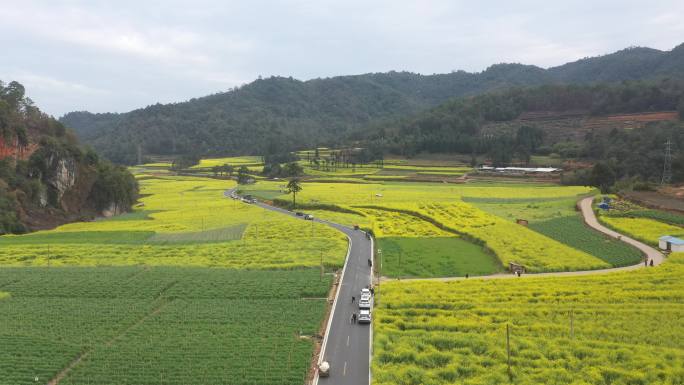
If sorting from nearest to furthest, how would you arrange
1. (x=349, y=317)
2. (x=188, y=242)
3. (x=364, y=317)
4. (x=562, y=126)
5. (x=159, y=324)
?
1. (x=364, y=317)
2. (x=159, y=324)
3. (x=349, y=317)
4. (x=188, y=242)
5. (x=562, y=126)

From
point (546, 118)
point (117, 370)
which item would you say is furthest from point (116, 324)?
point (546, 118)

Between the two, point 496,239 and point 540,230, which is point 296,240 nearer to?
point 496,239

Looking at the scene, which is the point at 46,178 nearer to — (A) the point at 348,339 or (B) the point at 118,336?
(B) the point at 118,336

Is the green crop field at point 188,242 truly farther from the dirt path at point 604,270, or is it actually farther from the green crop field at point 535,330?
the green crop field at point 535,330

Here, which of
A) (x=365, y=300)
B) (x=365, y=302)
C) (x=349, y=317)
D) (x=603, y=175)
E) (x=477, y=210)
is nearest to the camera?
(x=349, y=317)

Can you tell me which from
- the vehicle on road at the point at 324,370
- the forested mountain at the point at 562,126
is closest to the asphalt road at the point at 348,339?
the vehicle on road at the point at 324,370

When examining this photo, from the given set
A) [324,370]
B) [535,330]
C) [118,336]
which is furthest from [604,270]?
[118,336]

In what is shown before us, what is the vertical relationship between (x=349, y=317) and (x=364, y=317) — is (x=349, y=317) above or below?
below
